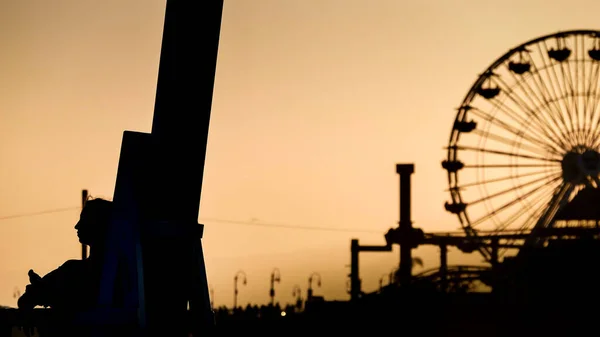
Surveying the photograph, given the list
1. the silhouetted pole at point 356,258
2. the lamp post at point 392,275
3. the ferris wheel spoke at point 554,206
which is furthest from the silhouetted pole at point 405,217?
the ferris wheel spoke at point 554,206

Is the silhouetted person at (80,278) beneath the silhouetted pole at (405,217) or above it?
beneath

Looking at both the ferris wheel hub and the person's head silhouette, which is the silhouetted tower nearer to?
the person's head silhouette

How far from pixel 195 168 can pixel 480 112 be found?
2045 inches

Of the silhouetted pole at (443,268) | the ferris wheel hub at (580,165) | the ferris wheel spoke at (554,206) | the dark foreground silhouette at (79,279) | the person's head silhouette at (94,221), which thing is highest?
the ferris wheel hub at (580,165)

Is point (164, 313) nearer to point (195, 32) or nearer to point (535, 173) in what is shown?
point (195, 32)

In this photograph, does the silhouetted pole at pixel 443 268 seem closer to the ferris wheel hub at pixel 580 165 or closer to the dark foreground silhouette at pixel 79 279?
the ferris wheel hub at pixel 580 165

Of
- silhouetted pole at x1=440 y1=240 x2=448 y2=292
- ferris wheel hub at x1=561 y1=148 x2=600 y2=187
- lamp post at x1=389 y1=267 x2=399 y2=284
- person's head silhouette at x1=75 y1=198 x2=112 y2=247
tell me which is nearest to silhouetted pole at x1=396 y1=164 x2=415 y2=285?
silhouetted pole at x1=440 y1=240 x2=448 y2=292

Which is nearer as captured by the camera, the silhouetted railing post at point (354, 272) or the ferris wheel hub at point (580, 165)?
the silhouetted railing post at point (354, 272)

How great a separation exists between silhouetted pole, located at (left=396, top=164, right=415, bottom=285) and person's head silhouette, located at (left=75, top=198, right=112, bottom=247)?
155ft

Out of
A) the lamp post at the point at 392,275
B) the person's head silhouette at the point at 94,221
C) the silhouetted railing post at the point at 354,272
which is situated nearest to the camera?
the person's head silhouette at the point at 94,221

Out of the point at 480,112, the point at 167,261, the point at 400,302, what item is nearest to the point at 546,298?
the point at 400,302

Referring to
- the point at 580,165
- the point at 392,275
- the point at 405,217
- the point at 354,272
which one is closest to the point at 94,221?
the point at 405,217

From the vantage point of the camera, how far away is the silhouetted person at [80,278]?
19.1ft

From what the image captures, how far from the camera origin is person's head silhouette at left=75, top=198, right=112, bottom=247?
598 cm
